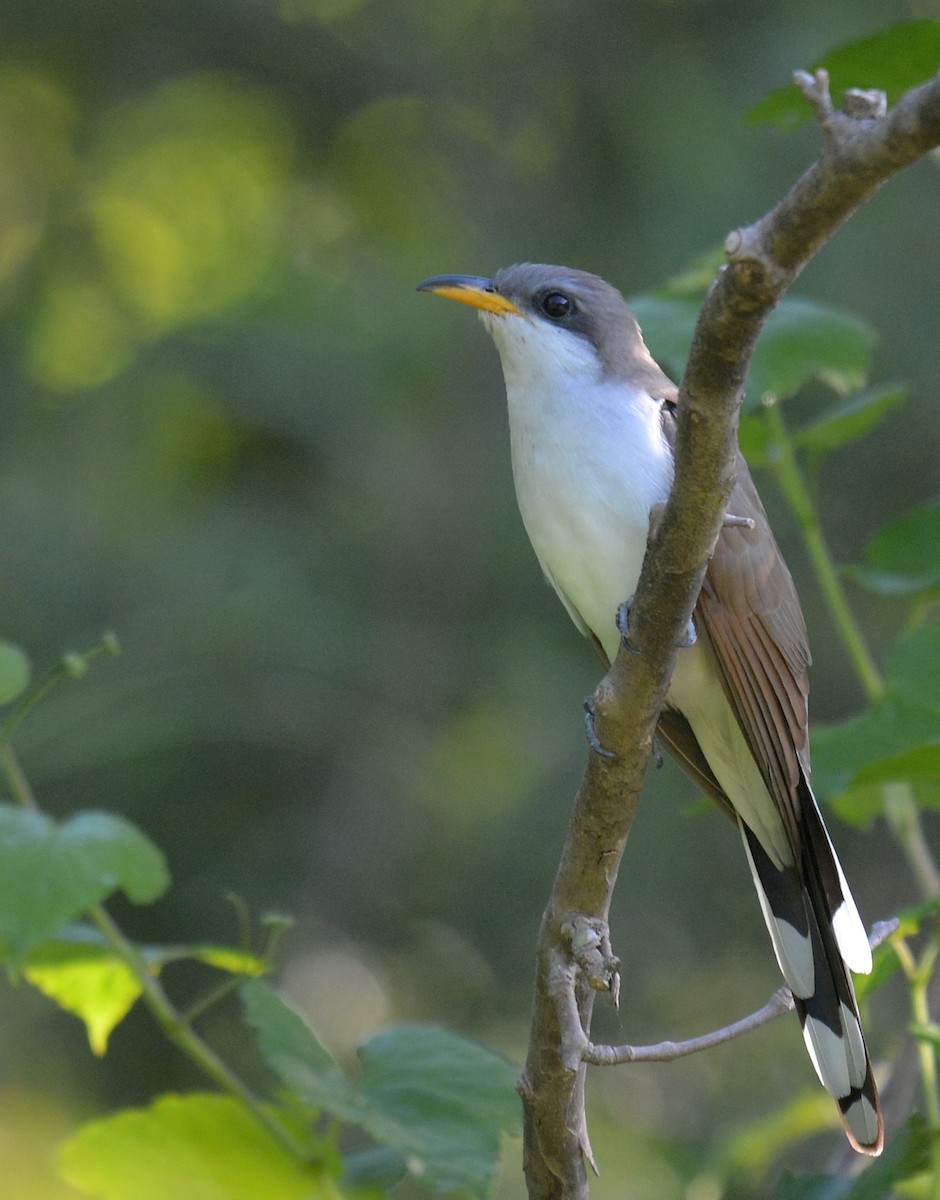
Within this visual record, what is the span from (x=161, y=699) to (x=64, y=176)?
10.1ft

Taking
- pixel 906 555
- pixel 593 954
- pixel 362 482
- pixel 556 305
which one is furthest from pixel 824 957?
pixel 362 482

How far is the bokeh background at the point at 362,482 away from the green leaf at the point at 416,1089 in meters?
2.40

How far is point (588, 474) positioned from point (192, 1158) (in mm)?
1481

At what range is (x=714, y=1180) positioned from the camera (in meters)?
3.26

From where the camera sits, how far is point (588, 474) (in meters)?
3.01

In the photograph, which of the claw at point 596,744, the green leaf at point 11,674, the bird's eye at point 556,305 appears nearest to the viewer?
the claw at point 596,744

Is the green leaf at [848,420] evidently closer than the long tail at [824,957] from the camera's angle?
No

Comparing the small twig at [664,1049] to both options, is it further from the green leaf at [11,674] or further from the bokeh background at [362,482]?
the bokeh background at [362,482]

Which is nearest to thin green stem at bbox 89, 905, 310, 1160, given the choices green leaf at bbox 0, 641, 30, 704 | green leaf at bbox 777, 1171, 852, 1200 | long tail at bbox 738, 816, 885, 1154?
green leaf at bbox 0, 641, 30, 704

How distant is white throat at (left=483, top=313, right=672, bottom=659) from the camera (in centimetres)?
299

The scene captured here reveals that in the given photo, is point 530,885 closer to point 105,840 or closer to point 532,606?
point 532,606

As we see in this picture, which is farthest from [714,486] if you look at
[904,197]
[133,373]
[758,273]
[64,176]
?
[64,176]

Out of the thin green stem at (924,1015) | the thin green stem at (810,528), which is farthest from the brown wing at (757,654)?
the thin green stem at (924,1015)

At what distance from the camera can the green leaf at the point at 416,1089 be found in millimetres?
2354
